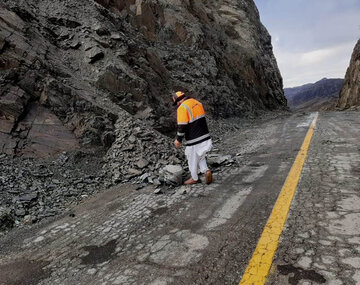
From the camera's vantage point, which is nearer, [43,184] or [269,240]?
[269,240]

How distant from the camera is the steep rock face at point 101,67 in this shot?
6957 millimetres

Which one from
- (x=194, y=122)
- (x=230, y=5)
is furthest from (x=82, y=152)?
(x=230, y=5)

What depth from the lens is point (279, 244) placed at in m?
2.69

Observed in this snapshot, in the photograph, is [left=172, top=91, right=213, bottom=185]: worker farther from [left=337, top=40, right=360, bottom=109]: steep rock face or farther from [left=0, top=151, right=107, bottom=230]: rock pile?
[left=337, top=40, right=360, bottom=109]: steep rock face

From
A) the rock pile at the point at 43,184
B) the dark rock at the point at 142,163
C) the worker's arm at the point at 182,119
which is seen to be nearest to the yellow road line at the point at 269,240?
the worker's arm at the point at 182,119

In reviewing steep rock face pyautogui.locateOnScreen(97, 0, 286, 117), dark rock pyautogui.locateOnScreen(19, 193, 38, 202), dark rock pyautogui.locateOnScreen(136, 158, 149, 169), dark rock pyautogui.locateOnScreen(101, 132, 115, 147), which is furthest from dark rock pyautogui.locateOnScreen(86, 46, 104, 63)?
dark rock pyautogui.locateOnScreen(19, 193, 38, 202)

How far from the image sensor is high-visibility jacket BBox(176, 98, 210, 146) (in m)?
4.93

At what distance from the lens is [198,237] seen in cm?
308

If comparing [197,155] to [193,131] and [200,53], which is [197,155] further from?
[200,53]

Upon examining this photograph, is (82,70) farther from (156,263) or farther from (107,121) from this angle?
(156,263)

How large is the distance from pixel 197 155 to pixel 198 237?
2236mm

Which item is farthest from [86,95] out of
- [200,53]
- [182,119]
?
[200,53]

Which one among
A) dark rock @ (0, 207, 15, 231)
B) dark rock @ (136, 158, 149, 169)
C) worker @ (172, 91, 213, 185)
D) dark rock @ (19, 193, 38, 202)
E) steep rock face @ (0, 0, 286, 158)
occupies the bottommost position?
dark rock @ (0, 207, 15, 231)

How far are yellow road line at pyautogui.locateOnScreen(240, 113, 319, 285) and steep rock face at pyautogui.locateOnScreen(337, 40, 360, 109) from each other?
36.1 metres
